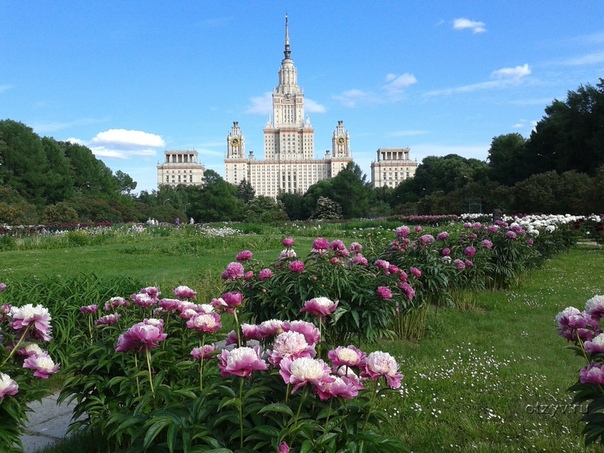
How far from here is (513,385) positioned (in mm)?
3848

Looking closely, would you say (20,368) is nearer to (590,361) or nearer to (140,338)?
(140,338)

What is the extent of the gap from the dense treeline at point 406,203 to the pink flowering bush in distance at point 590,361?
17965 mm

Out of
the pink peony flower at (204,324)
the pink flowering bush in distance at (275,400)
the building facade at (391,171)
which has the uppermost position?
the building facade at (391,171)

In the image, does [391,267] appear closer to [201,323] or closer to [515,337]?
[515,337]

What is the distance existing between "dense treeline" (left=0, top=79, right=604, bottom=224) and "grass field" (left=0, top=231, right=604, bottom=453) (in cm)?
1359

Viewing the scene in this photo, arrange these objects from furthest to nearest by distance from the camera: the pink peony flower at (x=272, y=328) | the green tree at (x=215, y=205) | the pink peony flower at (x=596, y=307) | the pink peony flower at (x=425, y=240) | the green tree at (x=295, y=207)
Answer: the green tree at (x=295, y=207), the green tree at (x=215, y=205), the pink peony flower at (x=425, y=240), the pink peony flower at (x=596, y=307), the pink peony flower at (x=272, y=328)

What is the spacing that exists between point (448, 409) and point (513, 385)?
78 cm

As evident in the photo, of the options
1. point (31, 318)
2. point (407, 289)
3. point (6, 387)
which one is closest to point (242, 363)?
point (6, 387)

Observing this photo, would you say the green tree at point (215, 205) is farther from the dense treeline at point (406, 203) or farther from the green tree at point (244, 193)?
the green tree at point (244, 193)

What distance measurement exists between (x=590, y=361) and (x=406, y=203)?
45.0 m

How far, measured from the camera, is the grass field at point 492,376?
9.68 ft

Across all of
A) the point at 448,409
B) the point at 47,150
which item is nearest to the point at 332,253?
the point at 448,409

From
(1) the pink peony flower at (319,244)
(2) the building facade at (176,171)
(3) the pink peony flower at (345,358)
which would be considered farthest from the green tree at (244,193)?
(3) the pink peony flower at (345,358)

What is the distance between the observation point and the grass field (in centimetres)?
295
